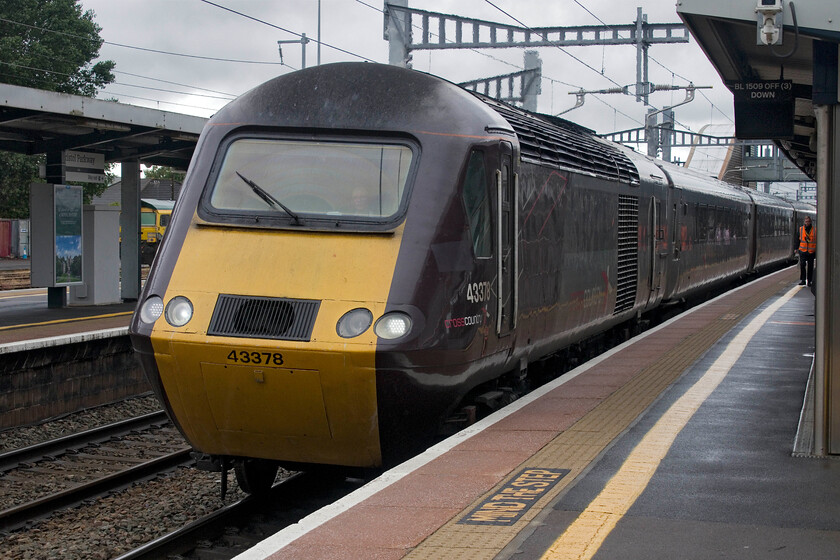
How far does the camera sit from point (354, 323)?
644 centimetres

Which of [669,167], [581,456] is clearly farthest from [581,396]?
[669,167]

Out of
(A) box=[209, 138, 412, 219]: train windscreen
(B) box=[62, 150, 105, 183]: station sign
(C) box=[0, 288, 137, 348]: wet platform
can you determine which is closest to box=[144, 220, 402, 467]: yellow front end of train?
(A) box=[209, 138, 412, 219]: train windscreen

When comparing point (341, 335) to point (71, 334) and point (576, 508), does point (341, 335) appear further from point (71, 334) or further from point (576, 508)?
point (71, 334)

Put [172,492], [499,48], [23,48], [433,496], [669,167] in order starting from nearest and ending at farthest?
[433,496]
[172,492]
[669,167]
[499,48]
[23,48]

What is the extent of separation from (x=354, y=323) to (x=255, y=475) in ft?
7.08

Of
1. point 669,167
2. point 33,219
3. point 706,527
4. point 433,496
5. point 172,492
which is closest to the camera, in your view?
point 706,527

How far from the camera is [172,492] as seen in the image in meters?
9.53

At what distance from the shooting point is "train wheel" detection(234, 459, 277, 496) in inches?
306

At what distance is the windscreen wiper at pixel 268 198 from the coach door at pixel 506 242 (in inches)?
63.2

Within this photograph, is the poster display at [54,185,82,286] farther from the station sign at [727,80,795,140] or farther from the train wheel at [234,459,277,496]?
the station sign at [727,80,795,140]

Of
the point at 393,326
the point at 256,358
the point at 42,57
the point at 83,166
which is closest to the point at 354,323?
the point at 393,326

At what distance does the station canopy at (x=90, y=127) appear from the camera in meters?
14.1

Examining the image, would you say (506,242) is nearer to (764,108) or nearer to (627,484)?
(627,484)

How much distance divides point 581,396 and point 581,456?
2.29 metres
